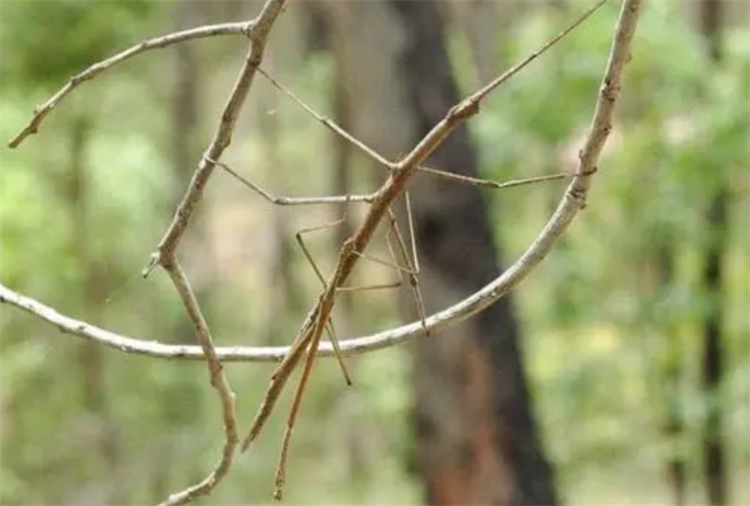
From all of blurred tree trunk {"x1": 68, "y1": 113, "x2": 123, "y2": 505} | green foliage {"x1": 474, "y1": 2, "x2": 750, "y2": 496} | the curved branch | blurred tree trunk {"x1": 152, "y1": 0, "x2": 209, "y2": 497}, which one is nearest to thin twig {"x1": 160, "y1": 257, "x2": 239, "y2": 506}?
the curved branch

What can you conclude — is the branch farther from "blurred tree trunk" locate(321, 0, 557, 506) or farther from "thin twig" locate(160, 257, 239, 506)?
"blurred tree trunk" locate(321, 0, 557, 506)

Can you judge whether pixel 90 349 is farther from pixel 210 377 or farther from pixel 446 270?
pixel 210 377

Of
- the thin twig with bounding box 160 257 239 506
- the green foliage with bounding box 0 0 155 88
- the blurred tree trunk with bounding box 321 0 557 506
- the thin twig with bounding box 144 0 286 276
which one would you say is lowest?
the thin twig with bounding box 160 257 239 506

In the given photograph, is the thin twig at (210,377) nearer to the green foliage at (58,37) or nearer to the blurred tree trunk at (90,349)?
the green foliage at (58,37)

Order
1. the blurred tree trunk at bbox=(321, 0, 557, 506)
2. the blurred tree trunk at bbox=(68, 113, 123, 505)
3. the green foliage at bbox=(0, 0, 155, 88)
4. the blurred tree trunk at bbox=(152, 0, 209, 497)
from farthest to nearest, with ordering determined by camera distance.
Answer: the blurred tree trunk at bbox=(152, 0, 209, 497) < the blurred tree trunk at bbox=(68, 113, 123, 505) < the green foliage at bbox=(0, 0, 155, 88) < the blurred tree trunk at bbox=(321, 0, 557, 506)

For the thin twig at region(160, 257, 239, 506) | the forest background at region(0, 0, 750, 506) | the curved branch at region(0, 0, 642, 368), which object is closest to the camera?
the curved branch at region(0, 0, 642, 368)

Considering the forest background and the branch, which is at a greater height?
the forest background

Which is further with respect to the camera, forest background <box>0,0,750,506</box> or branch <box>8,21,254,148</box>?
forest background <box>0,0,750,506</box>

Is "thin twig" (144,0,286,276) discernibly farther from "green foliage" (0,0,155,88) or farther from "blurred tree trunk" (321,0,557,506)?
"green foliage" (0,0,155,88)
